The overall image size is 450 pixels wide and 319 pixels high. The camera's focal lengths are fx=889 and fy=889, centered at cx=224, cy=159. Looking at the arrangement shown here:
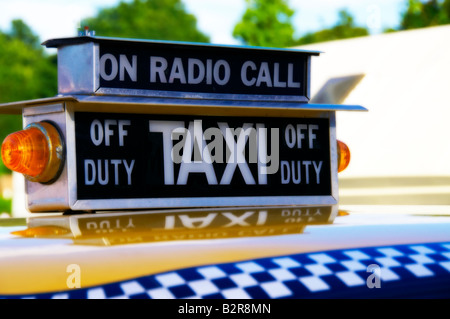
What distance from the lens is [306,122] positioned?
2.75m

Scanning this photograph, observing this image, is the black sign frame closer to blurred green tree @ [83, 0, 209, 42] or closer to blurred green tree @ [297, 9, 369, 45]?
blurred green tree @ [297, 9, 369, 45]

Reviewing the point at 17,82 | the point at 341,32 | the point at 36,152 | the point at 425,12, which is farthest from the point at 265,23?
the point at 36,152

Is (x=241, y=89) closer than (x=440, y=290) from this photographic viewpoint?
No

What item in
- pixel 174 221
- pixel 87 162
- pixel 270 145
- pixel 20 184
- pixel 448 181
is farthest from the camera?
pixel 20 184

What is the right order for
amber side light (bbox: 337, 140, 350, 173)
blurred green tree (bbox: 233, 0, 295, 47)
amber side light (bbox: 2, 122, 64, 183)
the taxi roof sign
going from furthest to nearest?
blurred green tree (bbox: 233, 0, 295, 47)
amber side light (bbox: 337, 140, 350, 173)
the taxi roof sign
amber side light (bbox: 2, 122, 64, 183)

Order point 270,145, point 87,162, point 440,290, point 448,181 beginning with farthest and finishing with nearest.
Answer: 1. point 448,181
2. point 270,145
3. point 87,162
4. point 440,290

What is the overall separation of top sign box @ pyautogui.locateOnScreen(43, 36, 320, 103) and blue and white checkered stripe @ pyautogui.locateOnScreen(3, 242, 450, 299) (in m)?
1.03

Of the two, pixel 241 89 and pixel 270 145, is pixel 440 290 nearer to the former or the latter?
pixel 270 145

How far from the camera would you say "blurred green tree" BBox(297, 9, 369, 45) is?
5336 centimetres

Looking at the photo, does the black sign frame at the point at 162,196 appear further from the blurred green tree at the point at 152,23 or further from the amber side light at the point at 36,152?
the blurred green tree at the point at 152,23

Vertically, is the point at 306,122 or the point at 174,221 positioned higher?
the point at 306,122

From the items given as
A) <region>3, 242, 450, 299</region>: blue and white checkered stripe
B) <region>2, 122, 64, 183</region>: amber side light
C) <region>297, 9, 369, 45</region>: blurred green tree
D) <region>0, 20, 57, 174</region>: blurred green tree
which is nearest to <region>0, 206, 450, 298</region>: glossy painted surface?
<region>3, 242, 450, 299</region>: blue and white checkered stripe

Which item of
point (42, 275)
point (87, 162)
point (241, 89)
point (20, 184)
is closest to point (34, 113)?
point (87, 162)
